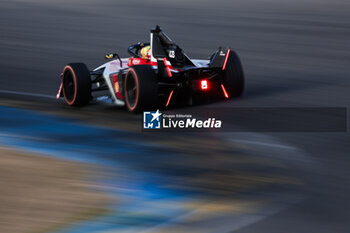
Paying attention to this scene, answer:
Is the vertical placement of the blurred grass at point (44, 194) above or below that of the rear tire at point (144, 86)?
below

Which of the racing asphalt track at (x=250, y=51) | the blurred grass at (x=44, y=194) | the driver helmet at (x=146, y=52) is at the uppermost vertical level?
the driver helmet at (x=146, y=52)

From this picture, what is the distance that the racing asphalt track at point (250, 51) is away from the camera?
7.67 meters

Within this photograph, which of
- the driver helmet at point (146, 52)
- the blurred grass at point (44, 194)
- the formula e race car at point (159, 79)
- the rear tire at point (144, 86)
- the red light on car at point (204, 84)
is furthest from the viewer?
the driver helmet at point (146, 52)

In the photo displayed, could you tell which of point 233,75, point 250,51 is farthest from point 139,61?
point 250,51

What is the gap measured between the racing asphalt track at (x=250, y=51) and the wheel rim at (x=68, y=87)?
253mm

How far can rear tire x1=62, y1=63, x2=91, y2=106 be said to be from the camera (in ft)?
37.8

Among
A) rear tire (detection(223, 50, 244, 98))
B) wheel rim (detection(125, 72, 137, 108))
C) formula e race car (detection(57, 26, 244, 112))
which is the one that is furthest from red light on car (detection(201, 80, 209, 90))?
wheel rim (detection(125, 72, 137, 108))

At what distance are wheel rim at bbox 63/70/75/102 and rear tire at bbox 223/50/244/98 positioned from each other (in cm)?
241

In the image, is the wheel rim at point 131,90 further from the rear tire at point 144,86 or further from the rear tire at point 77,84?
the rear tire at point 77,84

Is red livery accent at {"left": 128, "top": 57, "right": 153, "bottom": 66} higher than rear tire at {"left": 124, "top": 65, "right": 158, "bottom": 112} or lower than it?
higher

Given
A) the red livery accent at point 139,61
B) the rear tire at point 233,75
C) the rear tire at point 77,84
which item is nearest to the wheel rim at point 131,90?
the red livery accent at point 139,61

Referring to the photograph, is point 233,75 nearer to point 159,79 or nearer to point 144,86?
point 159,79

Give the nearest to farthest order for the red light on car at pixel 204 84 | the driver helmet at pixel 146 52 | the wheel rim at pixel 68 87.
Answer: the red light on car at pixel 204 84
the driver helmet at pixel 146 52
the wheel rim at pixel 68 87

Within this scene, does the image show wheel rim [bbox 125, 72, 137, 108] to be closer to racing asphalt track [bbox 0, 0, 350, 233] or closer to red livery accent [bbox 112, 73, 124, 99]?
racing asphalt track [bbox 0, 0, 350, 233]
